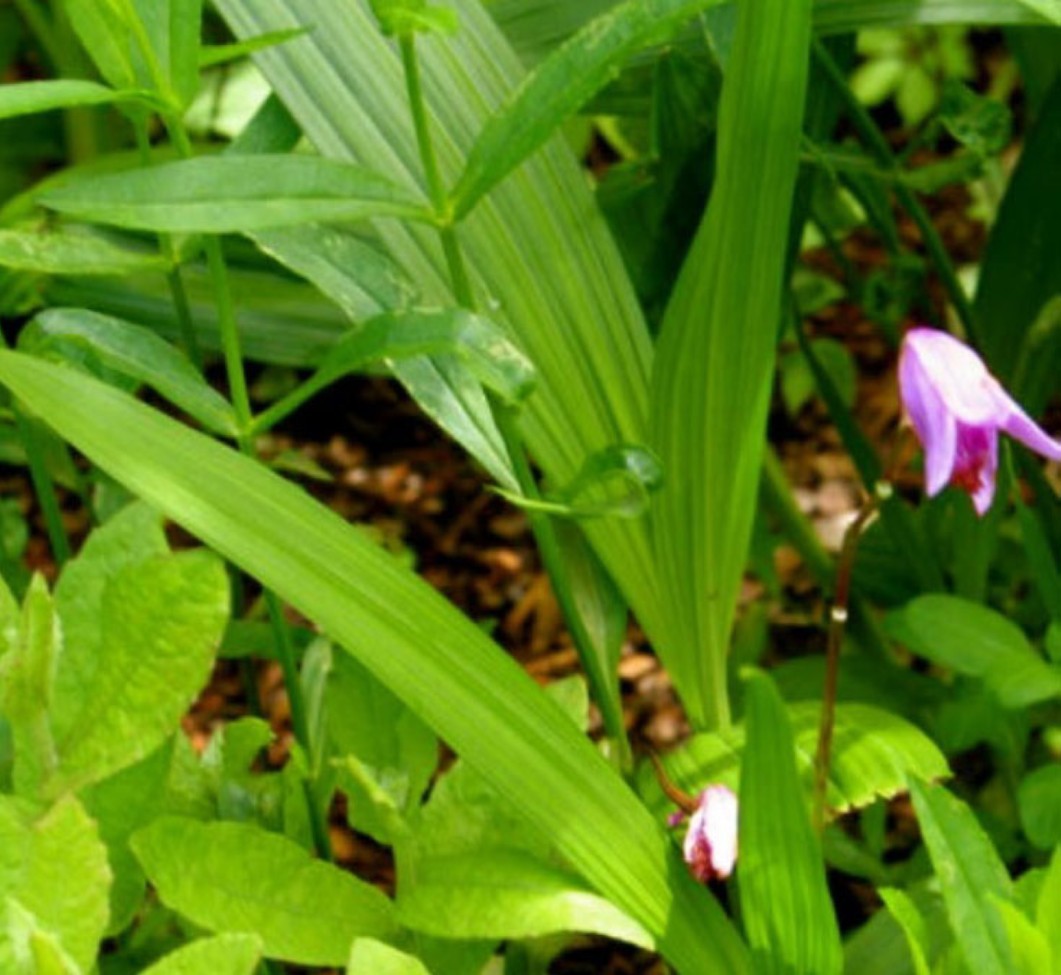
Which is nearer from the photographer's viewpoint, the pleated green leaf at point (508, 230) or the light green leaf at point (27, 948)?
the light green leaf at point (27, 948)

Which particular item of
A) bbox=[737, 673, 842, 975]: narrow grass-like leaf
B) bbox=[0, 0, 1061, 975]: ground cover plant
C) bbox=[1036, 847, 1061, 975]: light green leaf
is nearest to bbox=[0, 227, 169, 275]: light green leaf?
bbox=[0, 0, 1061, 975]: ground cover plant

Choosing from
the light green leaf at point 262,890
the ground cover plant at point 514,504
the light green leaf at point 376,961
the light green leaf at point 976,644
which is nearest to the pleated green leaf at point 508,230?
the ground cover plant at point 514,504

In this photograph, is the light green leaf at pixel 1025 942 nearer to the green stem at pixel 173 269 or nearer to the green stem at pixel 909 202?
the green stem at pixel 173 269

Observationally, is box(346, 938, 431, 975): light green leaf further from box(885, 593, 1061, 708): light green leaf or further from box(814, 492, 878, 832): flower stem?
box(885, 593, 1061, 708): light green leaf

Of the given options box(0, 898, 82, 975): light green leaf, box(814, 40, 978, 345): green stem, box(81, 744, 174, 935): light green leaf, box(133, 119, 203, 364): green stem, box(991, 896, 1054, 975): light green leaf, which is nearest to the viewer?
box(0, 898, 82, 975): light green leaf

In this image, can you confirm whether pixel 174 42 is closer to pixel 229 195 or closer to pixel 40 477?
pixel 229 195

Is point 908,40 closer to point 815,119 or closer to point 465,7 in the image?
point 815,119

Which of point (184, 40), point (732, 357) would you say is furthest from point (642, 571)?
point (184, 40)
